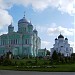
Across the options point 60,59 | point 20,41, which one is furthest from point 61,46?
point 60,59

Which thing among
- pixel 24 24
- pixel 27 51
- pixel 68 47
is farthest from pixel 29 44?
pixel 68 47

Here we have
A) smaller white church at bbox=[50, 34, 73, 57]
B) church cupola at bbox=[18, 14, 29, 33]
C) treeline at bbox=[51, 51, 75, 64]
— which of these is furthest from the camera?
church cupola at bbox=[18, 14, 29, 33]

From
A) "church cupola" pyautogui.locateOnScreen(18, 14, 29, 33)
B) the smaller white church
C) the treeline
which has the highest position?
"church cupola" pyautogui.locateOnScreen(18, 14, 29, 33)

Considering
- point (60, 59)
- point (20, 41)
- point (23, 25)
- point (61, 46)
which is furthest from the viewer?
point (23, 25)

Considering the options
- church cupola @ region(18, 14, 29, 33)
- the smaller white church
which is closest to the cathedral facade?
church cupola @ region(18, 14, 29, 33)

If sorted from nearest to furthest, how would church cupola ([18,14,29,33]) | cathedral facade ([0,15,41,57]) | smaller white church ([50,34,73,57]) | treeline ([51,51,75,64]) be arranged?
1. treeline ([51,51,75,64])
2. smaller white church ([50,34,73,57])
3. cathedral facade ([0,15,41,57])
4. church cupola ([18,14,29,33])

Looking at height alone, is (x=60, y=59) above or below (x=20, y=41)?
below

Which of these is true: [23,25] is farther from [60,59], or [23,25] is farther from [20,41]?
[60,59]

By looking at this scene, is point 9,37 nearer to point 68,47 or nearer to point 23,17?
point 23,17

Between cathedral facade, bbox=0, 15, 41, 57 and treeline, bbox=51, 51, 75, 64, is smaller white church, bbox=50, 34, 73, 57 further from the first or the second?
treeline, bbox=51, 51, 75, 64

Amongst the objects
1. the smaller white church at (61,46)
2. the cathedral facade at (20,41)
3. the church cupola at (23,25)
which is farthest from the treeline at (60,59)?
the church cupola at (23,25)

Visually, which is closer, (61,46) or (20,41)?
(61,46)

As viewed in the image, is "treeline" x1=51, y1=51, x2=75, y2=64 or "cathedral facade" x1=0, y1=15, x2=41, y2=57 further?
"cathedral facade" x1=0, y1=15, x2=41, y2=57

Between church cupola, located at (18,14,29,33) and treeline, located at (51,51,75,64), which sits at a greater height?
church cupola, located at (18,14,29,33)
